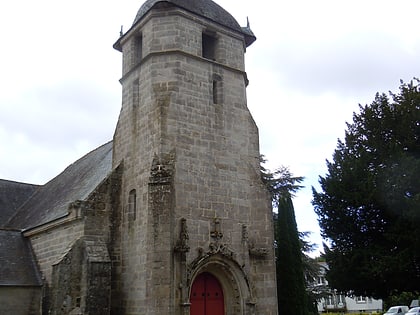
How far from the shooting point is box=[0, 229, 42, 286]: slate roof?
15.6 m

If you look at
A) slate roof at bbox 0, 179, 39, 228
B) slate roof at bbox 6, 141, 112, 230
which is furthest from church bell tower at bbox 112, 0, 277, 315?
slate roof at bbox 0, 179, 39, 228

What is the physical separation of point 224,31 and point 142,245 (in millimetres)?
8003

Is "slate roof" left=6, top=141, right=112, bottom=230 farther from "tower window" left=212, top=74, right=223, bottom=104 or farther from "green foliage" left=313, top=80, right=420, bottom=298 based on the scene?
"green foliage" left=313, top=80, right=420, bottom=298

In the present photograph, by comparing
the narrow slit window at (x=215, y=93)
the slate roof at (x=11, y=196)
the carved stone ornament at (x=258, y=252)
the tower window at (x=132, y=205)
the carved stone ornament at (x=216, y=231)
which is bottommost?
the carved stone ornament at (x=258, y=252)

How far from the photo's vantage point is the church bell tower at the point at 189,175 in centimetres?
1243

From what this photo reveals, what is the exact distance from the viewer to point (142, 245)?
12.7m

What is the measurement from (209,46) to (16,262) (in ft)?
34.7

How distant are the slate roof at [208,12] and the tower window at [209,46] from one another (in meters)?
0.64

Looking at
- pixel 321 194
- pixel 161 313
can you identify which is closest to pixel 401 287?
pixel 321 194

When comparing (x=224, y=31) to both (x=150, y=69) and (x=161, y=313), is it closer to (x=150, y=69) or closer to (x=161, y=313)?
(x=150, y=69)

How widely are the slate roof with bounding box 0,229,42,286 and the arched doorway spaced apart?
19.8ft

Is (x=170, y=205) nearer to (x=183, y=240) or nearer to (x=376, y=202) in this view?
(x=183, y=240)

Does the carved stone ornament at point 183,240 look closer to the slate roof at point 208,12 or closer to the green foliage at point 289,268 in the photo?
the slate roof at point 208,12

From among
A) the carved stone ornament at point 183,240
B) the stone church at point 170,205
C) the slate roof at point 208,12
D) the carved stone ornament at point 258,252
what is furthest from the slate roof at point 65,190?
the carved stone ornament at point 258,252
